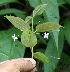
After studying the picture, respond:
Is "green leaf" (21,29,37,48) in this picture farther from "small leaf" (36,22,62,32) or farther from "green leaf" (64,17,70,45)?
"green leaf" (64,17,70,45)

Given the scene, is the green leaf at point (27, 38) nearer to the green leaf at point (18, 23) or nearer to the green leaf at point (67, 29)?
the green leaf at point (18, 23)

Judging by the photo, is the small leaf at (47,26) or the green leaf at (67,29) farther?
the green leaf at (67,29)

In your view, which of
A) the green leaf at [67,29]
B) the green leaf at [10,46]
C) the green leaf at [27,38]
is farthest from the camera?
the green leaf at [67,29]

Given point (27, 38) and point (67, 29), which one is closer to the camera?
point (27, 38)

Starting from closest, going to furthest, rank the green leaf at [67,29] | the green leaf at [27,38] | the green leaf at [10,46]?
the green leaf at [27,38]
the green leaf at [10,46]
the green leaf at [67,29]

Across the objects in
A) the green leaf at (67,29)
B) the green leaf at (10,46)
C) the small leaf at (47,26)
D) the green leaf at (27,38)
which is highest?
the small leaf at (47,26)

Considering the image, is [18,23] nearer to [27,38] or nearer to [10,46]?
[27,38]

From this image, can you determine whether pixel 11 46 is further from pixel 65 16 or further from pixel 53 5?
pixel 65 16

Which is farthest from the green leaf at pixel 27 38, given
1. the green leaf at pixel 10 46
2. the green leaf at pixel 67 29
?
the green leaf at pixel 67 29

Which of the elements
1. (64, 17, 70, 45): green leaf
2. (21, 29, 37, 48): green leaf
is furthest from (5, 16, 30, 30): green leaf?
(64, 17, 70, 45): green leaf

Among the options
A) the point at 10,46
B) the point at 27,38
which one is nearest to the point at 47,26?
the point at 27,38

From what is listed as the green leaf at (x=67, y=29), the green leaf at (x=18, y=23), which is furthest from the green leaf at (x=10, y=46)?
the green leaf at (x=18, y=23)

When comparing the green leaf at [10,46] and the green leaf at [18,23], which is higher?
the green leaf at [18,23]
